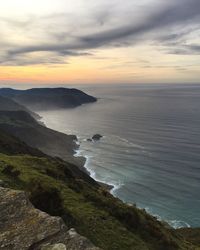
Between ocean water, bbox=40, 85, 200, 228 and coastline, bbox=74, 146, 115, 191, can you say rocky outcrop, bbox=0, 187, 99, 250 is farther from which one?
coastline, bbox=74, 146, 115, 191

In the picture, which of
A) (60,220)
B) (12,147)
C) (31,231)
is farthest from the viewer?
(12,147)

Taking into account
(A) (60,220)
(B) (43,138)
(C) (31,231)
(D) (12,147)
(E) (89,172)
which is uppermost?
(A) (60,220)

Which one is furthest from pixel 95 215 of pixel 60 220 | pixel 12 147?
pixel 12 147

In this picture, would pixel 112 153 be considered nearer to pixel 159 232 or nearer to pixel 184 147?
pixel 184 147

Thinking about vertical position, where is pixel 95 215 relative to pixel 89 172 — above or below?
above

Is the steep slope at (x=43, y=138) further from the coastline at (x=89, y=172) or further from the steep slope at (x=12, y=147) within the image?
the steep slope at (x=12, y=147)

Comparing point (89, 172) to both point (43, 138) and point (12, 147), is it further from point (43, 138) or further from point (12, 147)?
point (43, 138)

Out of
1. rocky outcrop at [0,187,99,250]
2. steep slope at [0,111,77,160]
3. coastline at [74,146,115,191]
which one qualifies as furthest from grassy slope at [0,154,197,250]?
steep slope at [0,111,77,160]

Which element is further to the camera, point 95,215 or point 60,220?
point 95,215

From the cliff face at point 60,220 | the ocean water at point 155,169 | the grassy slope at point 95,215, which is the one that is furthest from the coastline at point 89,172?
the grassy slope at point 95,215

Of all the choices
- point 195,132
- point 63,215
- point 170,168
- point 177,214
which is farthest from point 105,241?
point 195,132
